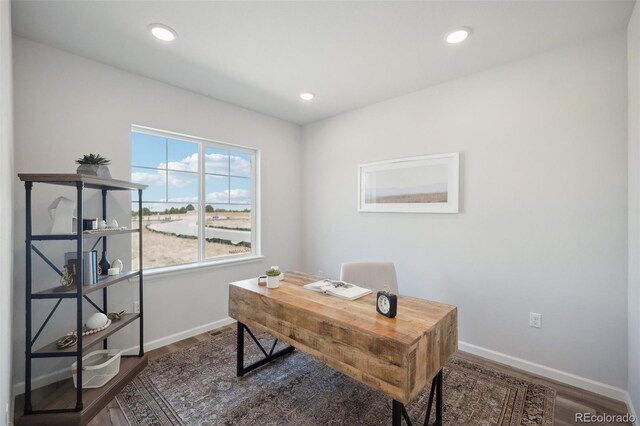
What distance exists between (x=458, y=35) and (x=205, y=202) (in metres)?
2.81

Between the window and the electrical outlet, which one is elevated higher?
the window

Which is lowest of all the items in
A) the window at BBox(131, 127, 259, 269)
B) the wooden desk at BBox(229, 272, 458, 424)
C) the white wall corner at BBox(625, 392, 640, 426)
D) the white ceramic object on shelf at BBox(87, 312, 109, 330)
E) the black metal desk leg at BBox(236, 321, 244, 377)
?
the white wall corner at BBox(625, 392, 640, 426)

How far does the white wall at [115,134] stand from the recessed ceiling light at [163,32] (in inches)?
30.6

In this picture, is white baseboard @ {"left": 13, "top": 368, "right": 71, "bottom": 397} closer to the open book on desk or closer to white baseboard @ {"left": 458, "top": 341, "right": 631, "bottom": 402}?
the open book on desk

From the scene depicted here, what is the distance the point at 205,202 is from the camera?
325 centimetres

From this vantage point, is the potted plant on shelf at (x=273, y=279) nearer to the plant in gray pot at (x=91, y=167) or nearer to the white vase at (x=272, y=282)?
the white vase at (x=272, y=282)

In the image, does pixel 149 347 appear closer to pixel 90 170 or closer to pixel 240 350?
pixel 240 350

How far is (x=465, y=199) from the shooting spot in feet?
8.79

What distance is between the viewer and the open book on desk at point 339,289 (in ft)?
6.24

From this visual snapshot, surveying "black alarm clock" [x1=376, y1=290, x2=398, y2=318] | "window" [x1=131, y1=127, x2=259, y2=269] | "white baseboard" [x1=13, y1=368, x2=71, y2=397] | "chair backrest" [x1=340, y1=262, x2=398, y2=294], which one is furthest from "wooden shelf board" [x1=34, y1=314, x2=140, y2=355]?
"black alarm clock" [x1=376, y1=290, x2=398, y2=318]

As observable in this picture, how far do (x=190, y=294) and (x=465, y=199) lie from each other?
114 inches

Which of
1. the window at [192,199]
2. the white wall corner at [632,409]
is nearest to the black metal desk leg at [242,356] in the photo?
the window at [192,199]

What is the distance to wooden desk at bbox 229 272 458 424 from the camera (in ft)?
4.32

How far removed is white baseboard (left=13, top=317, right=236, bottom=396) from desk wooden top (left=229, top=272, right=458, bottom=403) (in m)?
1.29
